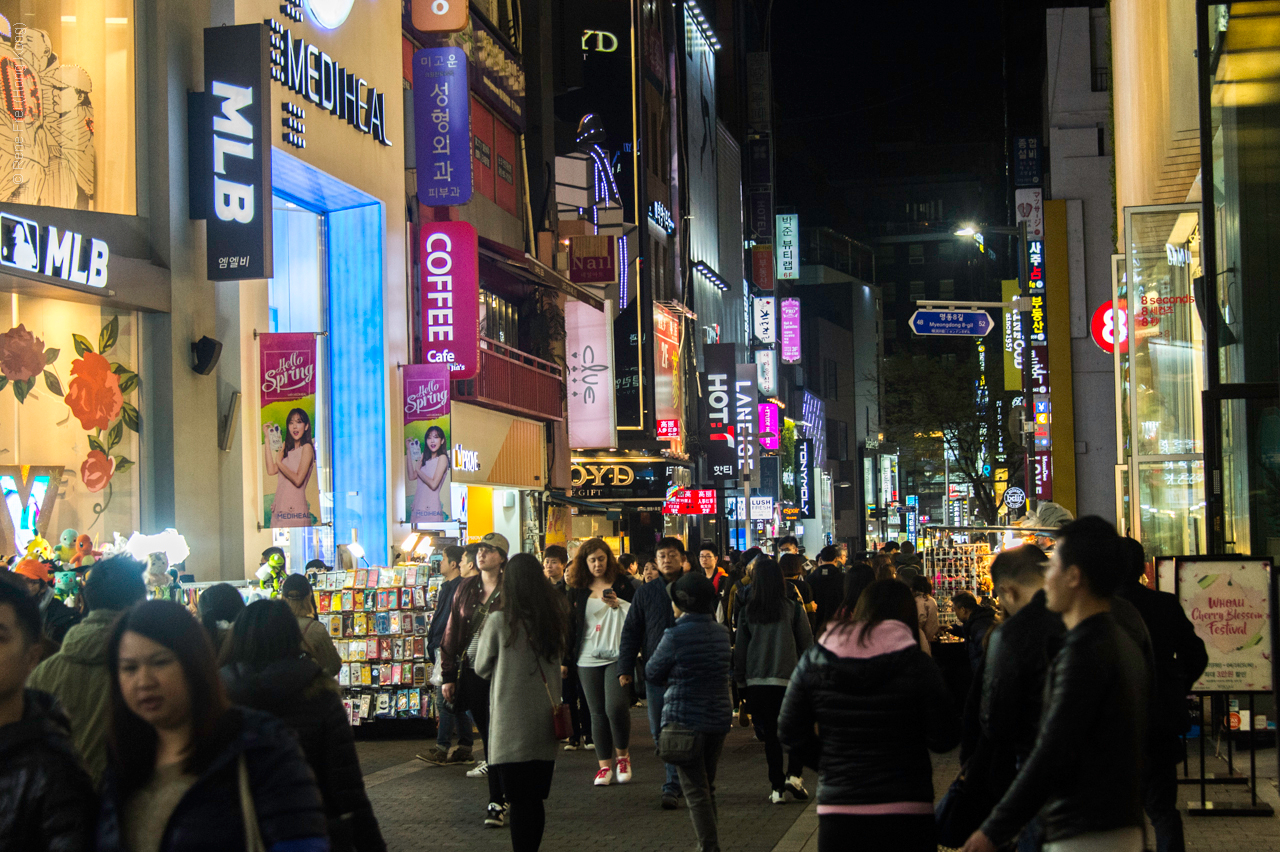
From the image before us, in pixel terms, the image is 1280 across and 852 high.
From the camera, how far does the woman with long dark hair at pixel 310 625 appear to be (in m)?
8.12

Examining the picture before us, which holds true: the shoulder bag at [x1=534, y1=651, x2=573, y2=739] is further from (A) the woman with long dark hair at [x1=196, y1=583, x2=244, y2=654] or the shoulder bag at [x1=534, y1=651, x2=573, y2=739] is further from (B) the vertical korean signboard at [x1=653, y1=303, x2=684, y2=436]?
(B) the vertical korean signboard at [x1=653, y1=303, x2=684, y2=436]

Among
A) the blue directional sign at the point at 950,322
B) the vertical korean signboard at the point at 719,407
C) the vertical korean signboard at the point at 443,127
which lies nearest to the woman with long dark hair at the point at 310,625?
the vertical korean signboard at the point at 443,127

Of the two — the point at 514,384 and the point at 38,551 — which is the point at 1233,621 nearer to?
the point at 38,551

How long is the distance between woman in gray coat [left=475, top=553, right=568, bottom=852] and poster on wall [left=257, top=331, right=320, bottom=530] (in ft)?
29.6

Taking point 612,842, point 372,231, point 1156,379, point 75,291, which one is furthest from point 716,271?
point 612,842

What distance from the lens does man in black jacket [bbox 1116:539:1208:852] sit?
247 inches

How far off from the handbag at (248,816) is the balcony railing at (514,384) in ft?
69.9

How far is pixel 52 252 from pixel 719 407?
39.2 meters

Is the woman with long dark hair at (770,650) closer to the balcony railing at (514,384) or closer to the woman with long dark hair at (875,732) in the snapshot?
the woman with long dark hair at (875,732)

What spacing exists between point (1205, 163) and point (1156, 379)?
17.6 ft

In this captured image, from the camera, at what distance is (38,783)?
3330 mm

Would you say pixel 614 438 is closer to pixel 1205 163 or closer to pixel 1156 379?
pixel 1156 379

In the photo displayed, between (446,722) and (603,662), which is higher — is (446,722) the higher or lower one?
the lower one

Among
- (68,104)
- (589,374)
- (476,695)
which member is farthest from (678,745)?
(589,374)
